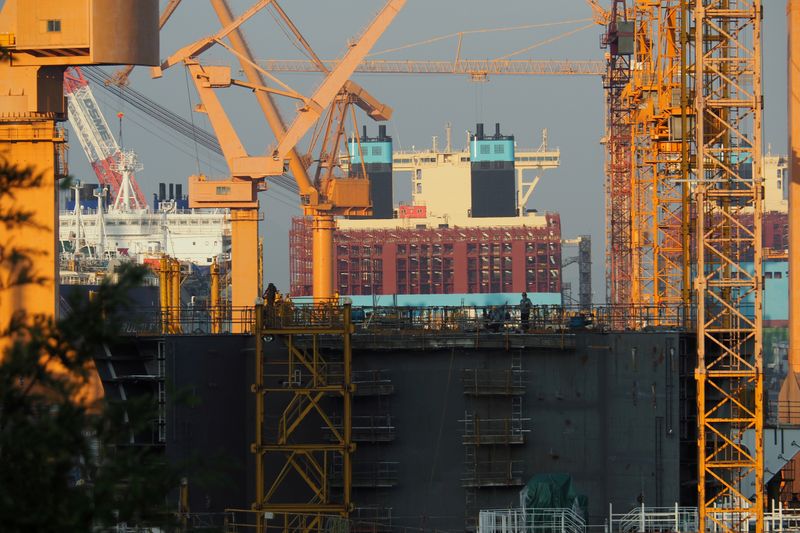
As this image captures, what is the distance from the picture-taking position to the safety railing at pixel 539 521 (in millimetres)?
33812

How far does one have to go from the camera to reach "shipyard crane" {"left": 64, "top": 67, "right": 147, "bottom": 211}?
5566 inches

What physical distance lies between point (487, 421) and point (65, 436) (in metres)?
25.3

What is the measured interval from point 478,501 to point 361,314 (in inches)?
288

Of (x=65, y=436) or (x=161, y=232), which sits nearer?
(x=65, y=436)

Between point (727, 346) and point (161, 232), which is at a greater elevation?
point (161, 232)

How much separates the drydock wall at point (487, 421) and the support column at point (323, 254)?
4160 cm

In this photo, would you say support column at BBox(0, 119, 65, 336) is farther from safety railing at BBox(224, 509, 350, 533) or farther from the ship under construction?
safety railing at BBox(224, 509, 350, 533)

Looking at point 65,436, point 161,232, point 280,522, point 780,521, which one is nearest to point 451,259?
point 161,232

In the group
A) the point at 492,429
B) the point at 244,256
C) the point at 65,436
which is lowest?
the point at 492,429

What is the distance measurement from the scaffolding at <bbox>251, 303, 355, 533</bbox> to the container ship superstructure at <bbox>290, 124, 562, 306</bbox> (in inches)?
4759

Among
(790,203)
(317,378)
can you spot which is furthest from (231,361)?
(790,203)

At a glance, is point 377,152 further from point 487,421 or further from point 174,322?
point 487,421

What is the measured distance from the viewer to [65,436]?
14.6 m

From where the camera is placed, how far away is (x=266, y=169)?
62.1 meters
